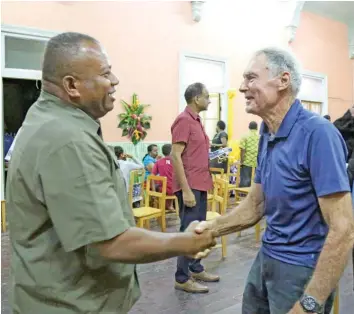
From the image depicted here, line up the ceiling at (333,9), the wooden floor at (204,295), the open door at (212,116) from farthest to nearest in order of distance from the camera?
the ceiling at (333,9), the open door at (212,116), the wooden floor at (204,295)

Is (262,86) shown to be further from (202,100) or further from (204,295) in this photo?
(204,295)

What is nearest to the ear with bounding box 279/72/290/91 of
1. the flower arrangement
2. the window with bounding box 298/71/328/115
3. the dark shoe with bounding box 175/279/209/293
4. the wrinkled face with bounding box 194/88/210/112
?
the wrinkled face with bounding box 194/88/210/112

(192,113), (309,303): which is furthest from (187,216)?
(309,303)

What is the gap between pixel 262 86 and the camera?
4.92ft

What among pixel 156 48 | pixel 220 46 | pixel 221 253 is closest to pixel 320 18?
pixel 220 46

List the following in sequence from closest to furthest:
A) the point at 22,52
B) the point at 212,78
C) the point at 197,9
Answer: the point at 22,52
the point at 197,9
the point at 212,78

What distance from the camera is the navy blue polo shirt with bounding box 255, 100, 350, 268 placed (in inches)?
50.2

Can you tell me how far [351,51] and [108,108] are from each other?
11067 millimetres

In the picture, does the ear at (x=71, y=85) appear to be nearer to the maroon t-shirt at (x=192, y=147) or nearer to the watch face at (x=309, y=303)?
the watch face at (x=309, y=303)

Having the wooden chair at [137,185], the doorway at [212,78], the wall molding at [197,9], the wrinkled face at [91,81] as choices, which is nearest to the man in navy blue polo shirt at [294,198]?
the wrinkled face at [91,81]

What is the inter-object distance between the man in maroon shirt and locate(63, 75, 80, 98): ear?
2023 mm

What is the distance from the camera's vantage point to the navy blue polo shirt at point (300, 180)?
4.18 feet

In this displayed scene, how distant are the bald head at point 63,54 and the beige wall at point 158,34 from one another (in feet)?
16.7

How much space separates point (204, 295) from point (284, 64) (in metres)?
2.16
